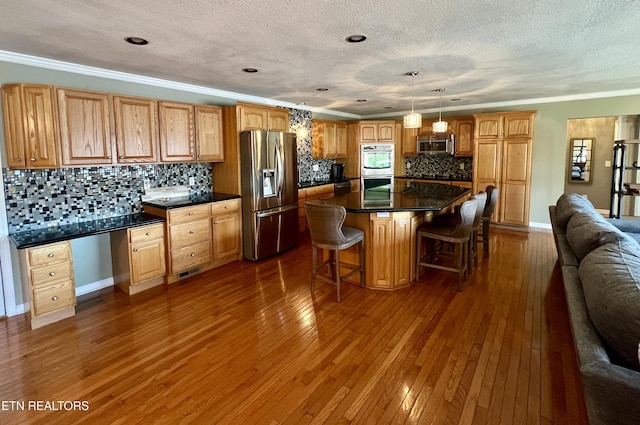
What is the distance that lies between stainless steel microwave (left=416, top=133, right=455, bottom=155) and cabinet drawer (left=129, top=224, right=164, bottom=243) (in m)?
5.54

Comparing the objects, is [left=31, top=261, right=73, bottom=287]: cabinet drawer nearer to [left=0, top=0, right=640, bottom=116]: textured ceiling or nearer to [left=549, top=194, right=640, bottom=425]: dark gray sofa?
[left=0, top=0, right=640, bottom=116]: textured ceiling

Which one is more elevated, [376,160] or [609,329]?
[376,160]

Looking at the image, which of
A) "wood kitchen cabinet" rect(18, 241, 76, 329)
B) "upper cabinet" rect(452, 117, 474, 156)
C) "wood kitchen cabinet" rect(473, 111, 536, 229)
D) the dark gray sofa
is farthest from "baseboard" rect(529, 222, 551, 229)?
"wood kitchen cabinet" rect(18, 241, 76, 329)

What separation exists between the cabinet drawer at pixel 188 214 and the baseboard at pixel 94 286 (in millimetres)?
1012

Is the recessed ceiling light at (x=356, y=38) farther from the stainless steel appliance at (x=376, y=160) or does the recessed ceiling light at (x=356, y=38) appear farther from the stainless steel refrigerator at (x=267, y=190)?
the stainless steel appliance at (x=376, y=160)

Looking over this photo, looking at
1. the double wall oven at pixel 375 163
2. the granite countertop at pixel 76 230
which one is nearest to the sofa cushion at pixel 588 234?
the granite countertop at pixel 76 230

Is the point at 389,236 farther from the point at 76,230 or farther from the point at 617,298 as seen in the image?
the point at 76,230

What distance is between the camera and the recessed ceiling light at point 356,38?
2.80 metres

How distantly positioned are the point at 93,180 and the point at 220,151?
1.55 meters

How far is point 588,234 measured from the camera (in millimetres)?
2436

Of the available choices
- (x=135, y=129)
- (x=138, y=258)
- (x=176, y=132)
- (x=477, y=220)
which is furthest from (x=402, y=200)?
(x=135, y=129)

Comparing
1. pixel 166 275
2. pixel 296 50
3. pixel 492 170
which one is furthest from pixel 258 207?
pixel 492 170

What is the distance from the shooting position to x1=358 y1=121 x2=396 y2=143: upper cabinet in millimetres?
7477

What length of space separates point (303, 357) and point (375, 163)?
5679 mm
